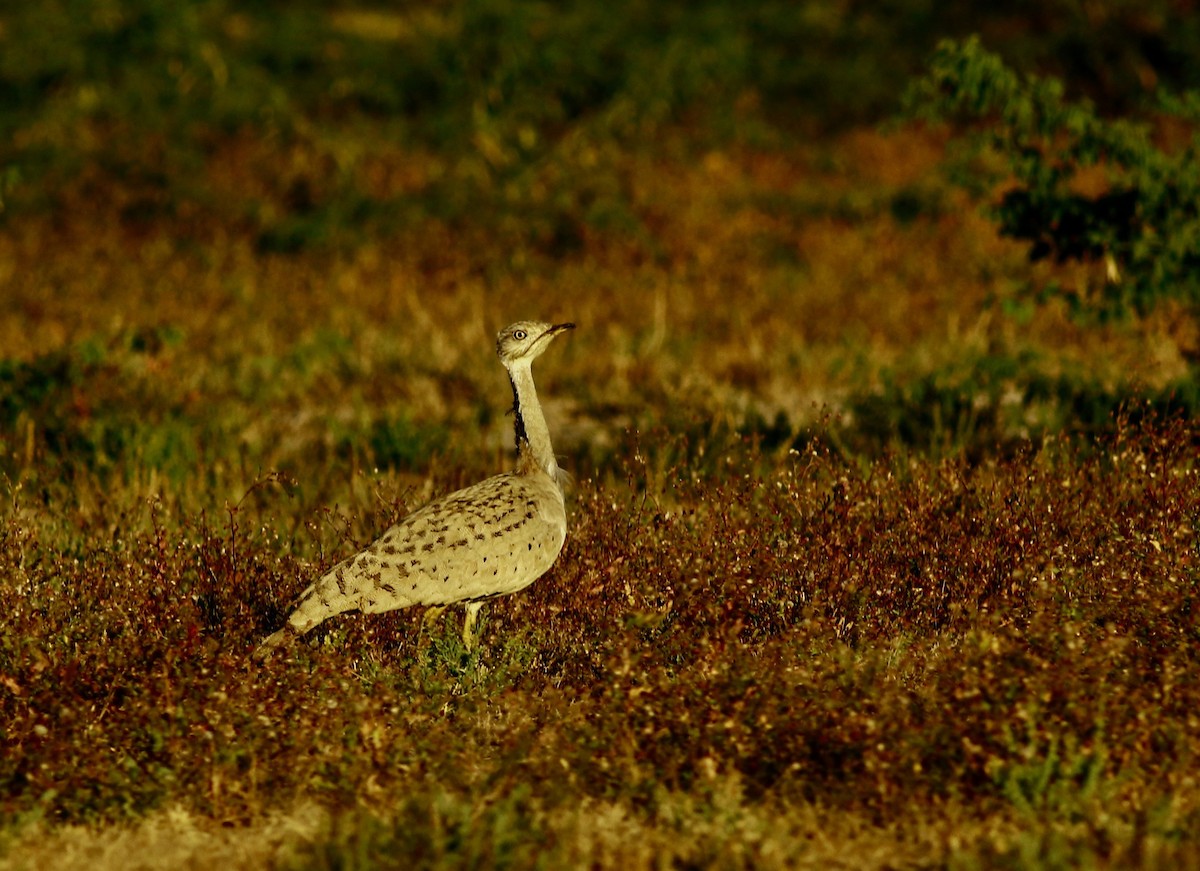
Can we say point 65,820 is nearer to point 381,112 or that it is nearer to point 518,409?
point 518,409

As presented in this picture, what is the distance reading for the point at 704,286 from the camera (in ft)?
41.0

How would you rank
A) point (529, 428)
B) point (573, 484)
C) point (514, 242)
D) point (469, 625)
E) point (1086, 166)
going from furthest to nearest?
point (514, 242), point (1086, 166), point (573, 484), point (529, 428), point (469, 625)

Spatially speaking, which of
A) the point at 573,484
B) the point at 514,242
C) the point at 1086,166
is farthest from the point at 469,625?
the point at 514,242

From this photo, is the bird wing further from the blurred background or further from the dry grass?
the blurred background

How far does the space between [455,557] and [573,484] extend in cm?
234

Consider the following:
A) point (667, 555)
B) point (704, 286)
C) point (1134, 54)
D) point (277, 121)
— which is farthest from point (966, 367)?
point (1134, 54)

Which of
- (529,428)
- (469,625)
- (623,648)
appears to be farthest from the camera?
(529,428)

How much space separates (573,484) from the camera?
7387 mm

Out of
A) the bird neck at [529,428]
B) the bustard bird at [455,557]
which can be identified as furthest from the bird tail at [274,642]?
the bird neck at [529,428]

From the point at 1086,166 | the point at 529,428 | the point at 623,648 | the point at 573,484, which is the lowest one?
the point at 573,484

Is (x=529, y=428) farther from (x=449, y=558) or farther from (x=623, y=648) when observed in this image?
(x=623, y=648)

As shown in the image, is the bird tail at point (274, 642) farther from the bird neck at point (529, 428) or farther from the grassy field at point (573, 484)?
the bird neck at point (529, 428)

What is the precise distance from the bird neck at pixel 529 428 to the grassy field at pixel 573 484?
39 centimetres

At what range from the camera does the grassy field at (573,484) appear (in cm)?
427
